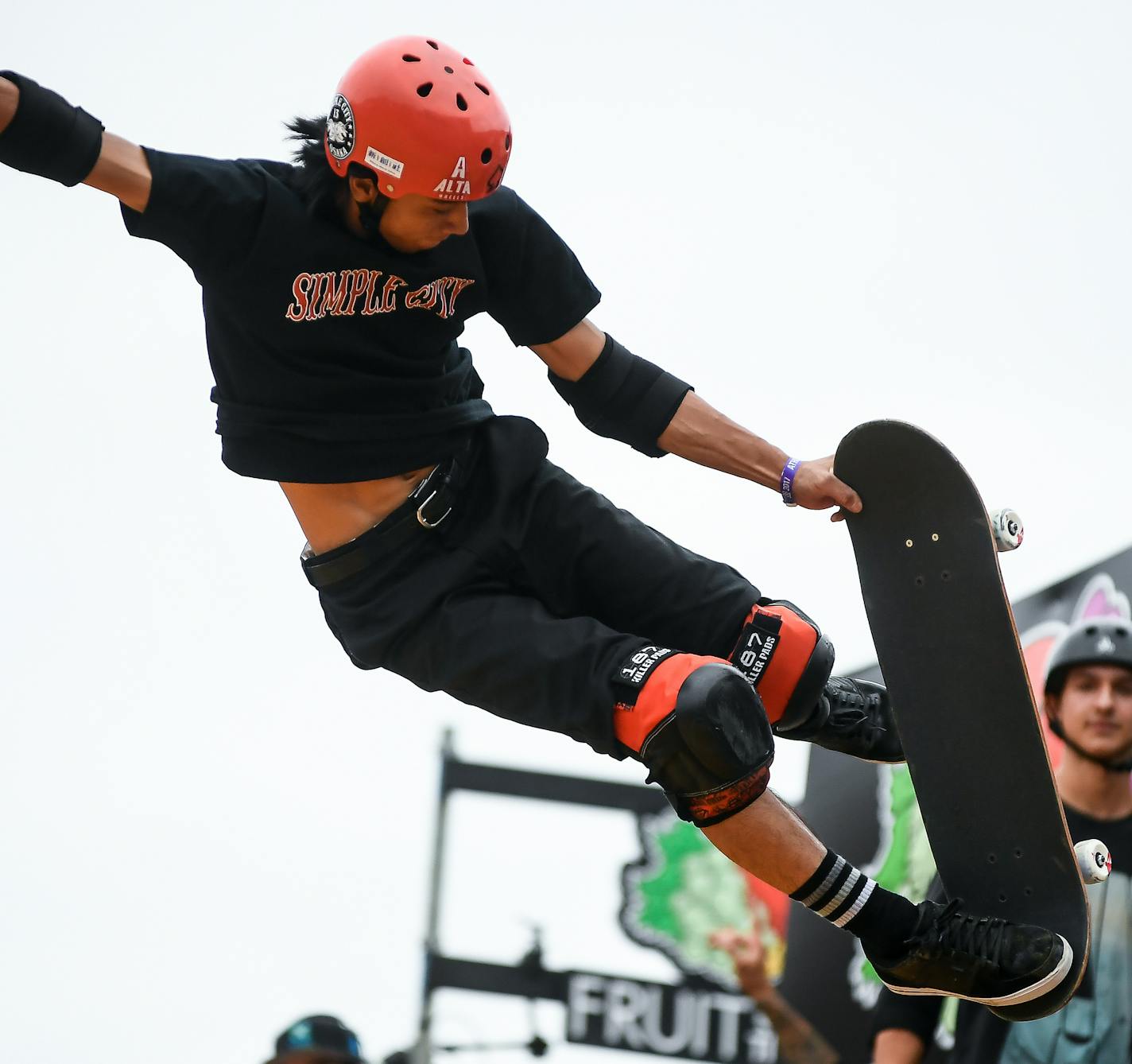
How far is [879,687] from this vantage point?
4.98 metres

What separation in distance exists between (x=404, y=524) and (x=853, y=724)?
1.47 metres

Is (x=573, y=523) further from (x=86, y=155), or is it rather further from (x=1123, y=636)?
(x=1123, y=636)

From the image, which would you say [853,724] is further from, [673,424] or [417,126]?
[417,126]

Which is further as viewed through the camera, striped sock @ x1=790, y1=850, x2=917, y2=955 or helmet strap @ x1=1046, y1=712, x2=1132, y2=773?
Result: helmet strap @ x1=1046, y1=712, x2=1132, y2=773

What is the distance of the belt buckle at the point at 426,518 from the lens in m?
4.35

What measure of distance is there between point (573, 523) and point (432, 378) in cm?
54

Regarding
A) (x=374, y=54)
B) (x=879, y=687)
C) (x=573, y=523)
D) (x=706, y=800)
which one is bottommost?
(x=706, y=800)

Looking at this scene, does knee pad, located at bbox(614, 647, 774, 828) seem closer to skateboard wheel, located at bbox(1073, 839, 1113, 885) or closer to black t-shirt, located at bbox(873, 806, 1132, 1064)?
skateboard wheel, located at bbox(1073, 839, 1113, 885)

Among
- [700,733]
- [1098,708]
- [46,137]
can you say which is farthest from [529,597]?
[1098,708]

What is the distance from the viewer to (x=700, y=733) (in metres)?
4.01

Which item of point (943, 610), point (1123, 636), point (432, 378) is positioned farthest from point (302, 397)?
point (1123, 636)

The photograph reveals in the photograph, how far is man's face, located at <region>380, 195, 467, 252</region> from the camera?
409cm

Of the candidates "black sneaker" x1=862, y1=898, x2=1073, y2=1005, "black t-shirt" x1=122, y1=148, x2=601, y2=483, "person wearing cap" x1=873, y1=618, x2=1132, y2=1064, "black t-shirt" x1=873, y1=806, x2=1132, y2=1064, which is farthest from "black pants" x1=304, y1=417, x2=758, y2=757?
"black t-shirt" x1=873, y1=806, x2=1132, y2=1064

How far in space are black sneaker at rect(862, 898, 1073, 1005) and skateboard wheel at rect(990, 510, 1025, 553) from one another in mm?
1023
